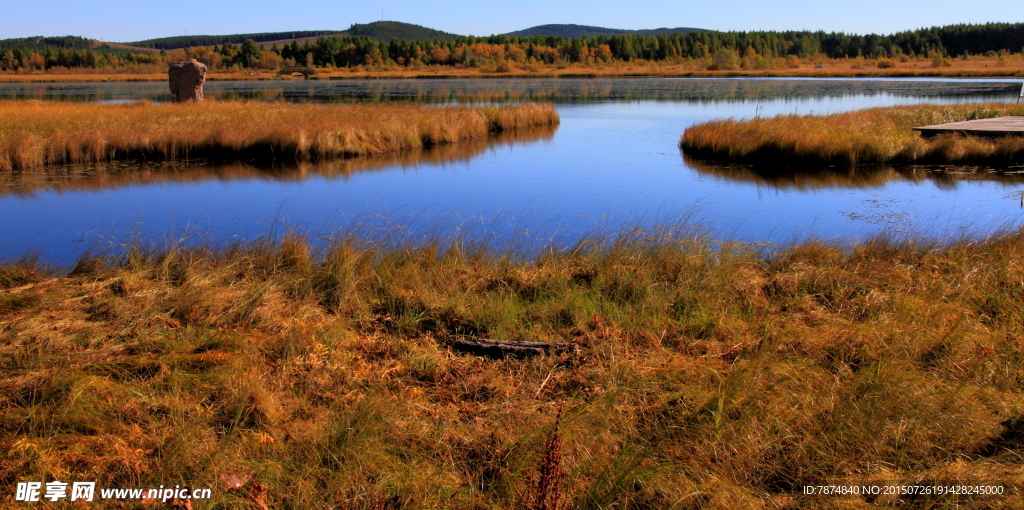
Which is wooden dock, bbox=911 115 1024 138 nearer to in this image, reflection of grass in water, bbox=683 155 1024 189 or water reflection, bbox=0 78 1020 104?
reflection of grass in water, bbox=683 155 1024 189

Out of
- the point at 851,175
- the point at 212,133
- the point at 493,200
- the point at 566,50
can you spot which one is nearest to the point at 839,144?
the point at 851,175

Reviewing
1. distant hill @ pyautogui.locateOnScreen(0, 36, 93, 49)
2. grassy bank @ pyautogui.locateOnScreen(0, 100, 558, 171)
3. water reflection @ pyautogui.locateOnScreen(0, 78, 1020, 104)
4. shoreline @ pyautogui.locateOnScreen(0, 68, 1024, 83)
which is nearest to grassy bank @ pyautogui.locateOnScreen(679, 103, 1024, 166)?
grassy bank @ pyautogui.locateOnScreen(0, 100, 558, 171)

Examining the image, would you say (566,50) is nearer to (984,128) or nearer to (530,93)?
(530,93)

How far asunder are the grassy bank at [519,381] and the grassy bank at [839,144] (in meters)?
9.88

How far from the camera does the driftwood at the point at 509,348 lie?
4531 mm

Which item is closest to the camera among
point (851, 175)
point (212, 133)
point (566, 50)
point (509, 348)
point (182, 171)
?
point (509, 348)

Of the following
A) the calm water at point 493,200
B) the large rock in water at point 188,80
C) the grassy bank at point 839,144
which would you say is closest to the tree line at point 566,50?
the large rock in water at point 188,80

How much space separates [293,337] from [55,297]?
6.44 feet

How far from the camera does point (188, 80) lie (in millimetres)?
27406

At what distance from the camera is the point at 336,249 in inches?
254

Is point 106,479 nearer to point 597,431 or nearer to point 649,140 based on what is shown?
point 597,431

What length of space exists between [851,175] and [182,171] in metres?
13.0

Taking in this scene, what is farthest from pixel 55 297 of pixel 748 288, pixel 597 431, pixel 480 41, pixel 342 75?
pixel 480 41

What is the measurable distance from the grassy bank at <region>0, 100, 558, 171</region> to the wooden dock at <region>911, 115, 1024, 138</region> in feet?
37.7
